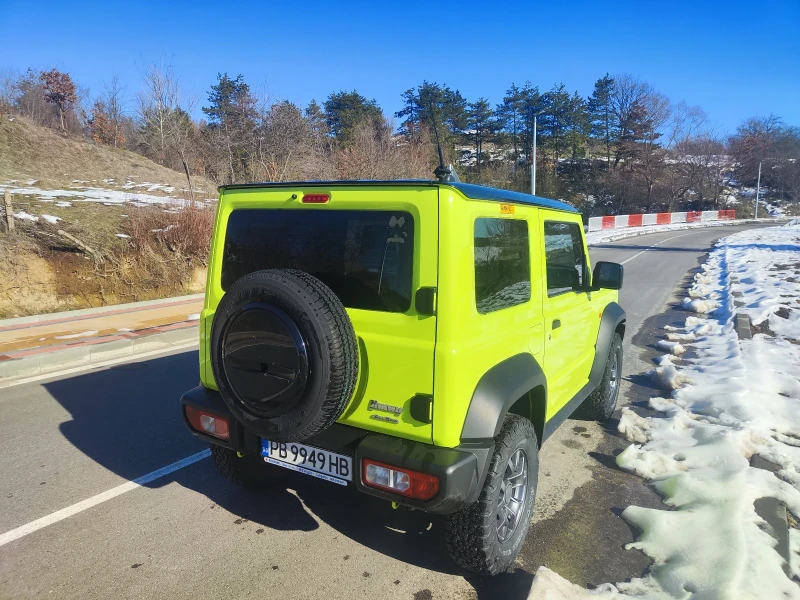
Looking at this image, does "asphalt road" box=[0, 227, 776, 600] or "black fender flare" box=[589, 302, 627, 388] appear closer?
"asphalt road" box=[0, 227, 776, 600]

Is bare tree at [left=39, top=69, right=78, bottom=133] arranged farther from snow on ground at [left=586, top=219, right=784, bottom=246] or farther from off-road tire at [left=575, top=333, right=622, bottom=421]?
off-road tire at [left=575, top=333, right=622, bottom=421]

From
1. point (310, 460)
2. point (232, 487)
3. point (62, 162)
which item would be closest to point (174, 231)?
point (232, 487)

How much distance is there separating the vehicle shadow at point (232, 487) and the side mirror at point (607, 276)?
217cm

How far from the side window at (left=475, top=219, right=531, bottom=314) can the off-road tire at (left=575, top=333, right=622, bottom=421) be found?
2.12m

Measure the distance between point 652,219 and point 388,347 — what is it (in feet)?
158

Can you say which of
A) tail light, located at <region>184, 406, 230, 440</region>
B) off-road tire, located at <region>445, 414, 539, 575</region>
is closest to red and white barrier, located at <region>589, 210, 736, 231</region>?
off-road tire, located at <region>445, 414, 539, 575</region>

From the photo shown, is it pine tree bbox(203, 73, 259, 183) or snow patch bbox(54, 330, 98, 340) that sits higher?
pine tree bbox(203, 73, 259, 183)

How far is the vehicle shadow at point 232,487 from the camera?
10.4 feet

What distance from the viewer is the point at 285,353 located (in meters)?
2.58

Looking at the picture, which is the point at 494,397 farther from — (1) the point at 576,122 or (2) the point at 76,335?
(1) the point at 576,122

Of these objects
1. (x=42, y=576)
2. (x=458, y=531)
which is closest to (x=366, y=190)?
(x=458, y=531)

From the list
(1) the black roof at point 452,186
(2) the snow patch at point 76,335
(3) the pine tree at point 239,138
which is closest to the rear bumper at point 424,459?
(1) the black roof at point 452,186

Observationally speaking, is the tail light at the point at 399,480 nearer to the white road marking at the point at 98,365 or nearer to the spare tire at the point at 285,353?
the spare tire at the point at 285,353

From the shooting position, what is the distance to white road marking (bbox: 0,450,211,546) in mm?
3284
